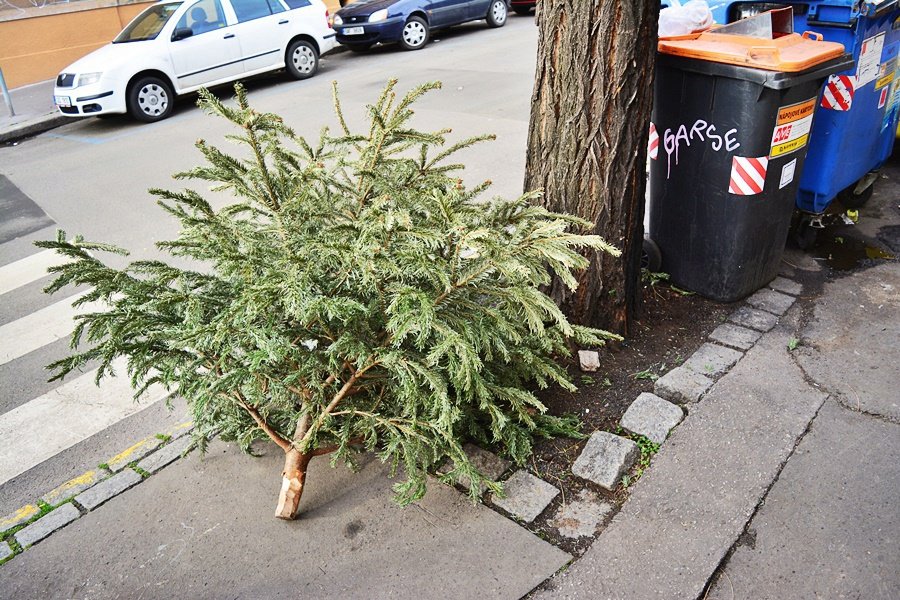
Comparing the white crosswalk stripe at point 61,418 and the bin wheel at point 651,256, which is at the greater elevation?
the bin wheel at point 651,256

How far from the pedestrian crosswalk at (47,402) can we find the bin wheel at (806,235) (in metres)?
4.47

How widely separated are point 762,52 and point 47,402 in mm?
4646

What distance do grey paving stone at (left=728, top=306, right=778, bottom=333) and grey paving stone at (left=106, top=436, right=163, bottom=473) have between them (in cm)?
336

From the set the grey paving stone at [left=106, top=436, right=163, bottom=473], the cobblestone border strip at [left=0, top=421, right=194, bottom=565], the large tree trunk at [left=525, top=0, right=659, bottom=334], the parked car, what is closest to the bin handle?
the large tree trunk at [left=525, top=0, right=659, bottom=334]

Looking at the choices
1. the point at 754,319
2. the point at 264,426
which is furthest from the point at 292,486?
the point at 754,319

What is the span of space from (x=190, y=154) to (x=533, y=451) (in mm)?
7070

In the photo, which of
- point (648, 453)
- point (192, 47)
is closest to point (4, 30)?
point (192, 47)

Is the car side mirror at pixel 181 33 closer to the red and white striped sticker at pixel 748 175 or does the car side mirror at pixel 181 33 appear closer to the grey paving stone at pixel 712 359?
the red and white striped sticker at pixel 748 175

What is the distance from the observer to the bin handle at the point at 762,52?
12.2 feet

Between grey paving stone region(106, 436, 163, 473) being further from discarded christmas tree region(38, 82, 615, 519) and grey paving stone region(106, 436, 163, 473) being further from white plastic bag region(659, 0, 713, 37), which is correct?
white plastic bag region(659, 0, 713, 37)

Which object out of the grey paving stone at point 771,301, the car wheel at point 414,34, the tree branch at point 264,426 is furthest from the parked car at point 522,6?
the tree branch at point 264,426

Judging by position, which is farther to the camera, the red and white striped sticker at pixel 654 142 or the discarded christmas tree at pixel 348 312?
the red and white striped sticker at pixel 654 142

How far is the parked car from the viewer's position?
1652cm

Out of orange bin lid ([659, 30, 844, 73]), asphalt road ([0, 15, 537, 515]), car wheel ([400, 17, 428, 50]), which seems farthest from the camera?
car wheel ([400, 17, 428, 50])
